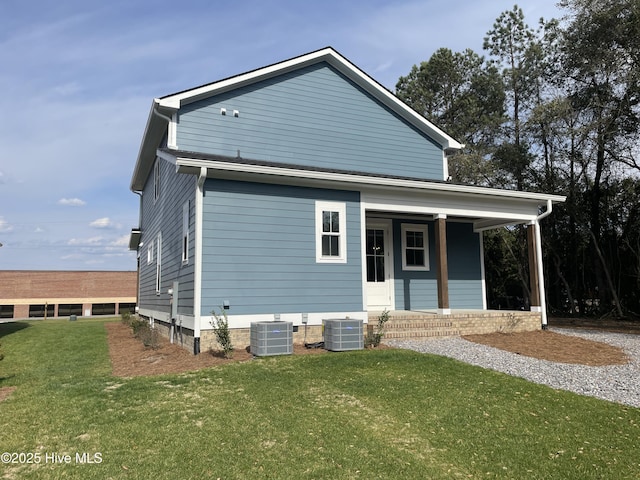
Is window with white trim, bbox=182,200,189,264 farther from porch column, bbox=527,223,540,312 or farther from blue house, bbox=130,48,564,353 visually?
porch column, bbox=527,223,540,312

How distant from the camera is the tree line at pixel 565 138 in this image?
16703mm

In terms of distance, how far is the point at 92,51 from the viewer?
1151 centimetres

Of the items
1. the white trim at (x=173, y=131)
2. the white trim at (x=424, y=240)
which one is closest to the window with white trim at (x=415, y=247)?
the white trim at (x=424, y=240)

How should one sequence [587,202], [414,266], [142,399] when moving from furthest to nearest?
[587,202] → [414,266] → [142,399]

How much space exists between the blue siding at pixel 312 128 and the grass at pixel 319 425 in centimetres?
656

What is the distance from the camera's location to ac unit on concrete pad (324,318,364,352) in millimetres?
8375

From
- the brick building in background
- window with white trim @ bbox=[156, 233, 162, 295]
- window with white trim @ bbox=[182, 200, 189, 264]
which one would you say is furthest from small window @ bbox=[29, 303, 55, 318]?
window with white trim @ bbox=[182, 200, 189, 264]

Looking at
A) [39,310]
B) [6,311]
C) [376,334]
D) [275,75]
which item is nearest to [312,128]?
[275,75]

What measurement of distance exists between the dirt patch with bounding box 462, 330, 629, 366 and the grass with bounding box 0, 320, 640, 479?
8.32ft

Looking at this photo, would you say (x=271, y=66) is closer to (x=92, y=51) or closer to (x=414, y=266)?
(x=92, y=51)

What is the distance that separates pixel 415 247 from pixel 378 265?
130 centimetres

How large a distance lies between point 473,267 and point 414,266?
2.09 metres

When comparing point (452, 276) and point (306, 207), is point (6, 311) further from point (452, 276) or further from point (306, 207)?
point (452, 276)

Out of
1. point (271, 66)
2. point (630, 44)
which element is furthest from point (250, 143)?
point (630, 44)
